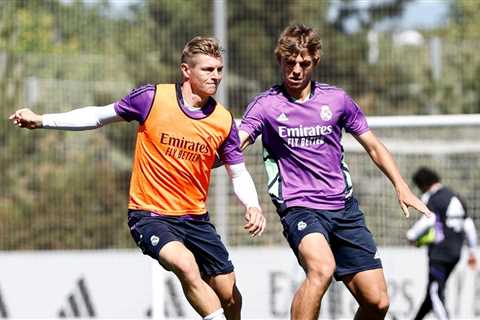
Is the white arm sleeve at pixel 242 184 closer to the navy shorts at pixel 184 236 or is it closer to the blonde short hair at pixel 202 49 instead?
the navy shorts at pixel 184 236

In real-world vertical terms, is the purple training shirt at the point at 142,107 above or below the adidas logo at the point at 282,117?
above

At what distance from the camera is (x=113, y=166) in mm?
17078

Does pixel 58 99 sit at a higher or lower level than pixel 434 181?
higher

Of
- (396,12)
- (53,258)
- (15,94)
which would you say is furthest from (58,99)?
(396,12)

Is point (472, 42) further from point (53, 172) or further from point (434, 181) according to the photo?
point (53, 172)

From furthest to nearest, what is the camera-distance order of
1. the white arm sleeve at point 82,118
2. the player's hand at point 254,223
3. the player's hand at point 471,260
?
the player's hand at point 471,260
the white arm sleeve at point 82,118
the player's hand at point 254,223

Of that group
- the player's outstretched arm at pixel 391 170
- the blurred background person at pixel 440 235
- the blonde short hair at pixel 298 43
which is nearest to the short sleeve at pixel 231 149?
the blonde short hair at pixel 298 43

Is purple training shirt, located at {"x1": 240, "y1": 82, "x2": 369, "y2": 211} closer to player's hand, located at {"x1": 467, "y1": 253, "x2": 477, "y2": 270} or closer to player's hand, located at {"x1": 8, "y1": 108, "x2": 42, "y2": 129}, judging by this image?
player's hand, located at {"x1": 8, "y1": 108, "x2": 42, "y2": 129}

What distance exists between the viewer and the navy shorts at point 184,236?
787cm

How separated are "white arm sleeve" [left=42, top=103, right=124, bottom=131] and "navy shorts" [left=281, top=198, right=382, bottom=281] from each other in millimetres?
1395

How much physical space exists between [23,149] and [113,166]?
1.30 m

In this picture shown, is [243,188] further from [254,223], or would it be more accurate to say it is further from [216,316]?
[216,316]

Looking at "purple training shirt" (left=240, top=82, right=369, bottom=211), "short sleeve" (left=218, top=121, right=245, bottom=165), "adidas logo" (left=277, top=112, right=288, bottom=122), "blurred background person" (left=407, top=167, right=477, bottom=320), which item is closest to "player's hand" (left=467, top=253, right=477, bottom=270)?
"blurred background person" (left=407, top=167, right=477, bottom=320)

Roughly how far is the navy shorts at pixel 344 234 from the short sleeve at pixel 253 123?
60 centimetres
